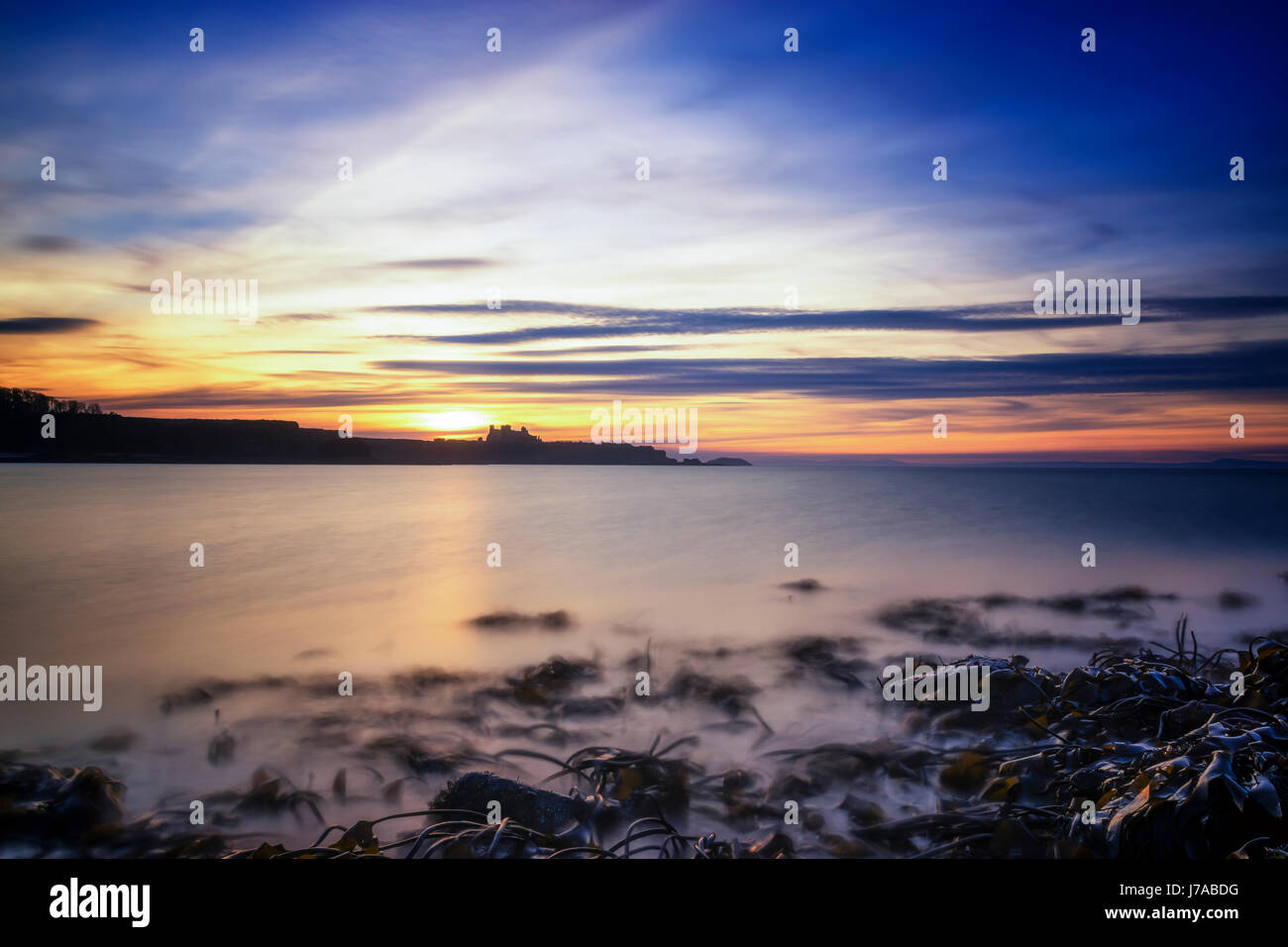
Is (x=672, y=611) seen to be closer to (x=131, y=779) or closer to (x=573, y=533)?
(x=131, y=779)

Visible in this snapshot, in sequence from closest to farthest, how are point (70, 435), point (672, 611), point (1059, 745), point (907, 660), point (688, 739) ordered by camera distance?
point (1059, 745) < point (688, 739) < point (907, 660) < point (672, 611) < point (70, 435)

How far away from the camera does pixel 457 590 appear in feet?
30.0

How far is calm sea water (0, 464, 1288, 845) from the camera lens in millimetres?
Answer: 5035

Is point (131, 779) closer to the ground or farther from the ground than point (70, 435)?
closer to the ground


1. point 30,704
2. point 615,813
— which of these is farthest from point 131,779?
point 615,813

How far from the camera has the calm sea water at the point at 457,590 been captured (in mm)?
5035

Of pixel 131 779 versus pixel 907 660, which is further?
pixel 907 660
